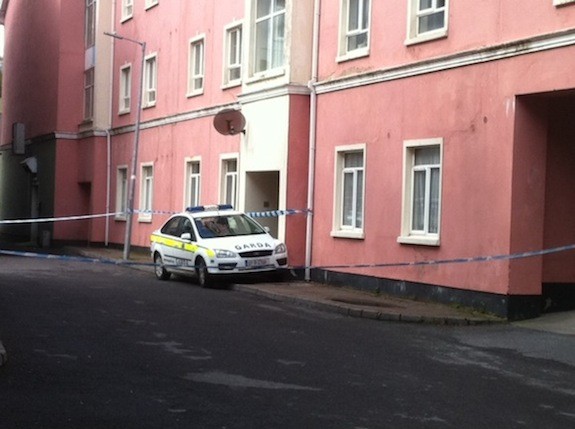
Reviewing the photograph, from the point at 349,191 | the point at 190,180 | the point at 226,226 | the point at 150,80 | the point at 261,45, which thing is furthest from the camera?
the point at 150,80

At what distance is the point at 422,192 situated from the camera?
67.1ft

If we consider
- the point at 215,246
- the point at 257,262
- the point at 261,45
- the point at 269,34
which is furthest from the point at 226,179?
the point at 257,262

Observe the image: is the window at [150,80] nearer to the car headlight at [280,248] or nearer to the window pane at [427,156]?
the car headlight at [280,248]

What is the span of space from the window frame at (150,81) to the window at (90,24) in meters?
6.36

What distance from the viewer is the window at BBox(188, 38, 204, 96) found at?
3198cm

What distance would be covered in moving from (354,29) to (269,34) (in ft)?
13.1

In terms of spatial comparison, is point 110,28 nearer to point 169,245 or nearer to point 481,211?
point 169,245

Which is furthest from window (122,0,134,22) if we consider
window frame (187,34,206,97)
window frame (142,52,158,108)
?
window frame (187,34,206,97)

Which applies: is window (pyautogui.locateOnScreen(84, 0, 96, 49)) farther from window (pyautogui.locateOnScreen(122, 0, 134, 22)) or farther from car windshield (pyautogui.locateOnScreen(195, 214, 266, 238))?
car windshield (pyautogui.locateOnScreen(195, 214, 266, 238))

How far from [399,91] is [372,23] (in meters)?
1.86

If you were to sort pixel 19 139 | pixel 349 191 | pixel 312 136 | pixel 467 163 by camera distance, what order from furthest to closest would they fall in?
pixel 19 139 < pixel 312 136 < pixel 349 191 < pixel 467 163

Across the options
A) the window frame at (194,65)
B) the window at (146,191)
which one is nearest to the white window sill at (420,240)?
the window frame at (194,65)

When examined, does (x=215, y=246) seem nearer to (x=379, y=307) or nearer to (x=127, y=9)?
(x=379, y=307)

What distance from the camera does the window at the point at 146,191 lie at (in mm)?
35750
